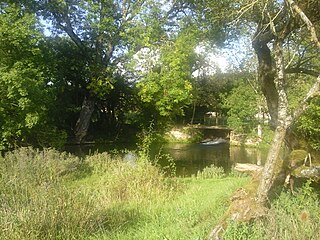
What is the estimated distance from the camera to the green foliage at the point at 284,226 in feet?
14.0

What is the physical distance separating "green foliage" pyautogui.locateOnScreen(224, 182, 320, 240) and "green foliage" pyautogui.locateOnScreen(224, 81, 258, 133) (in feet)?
74.4

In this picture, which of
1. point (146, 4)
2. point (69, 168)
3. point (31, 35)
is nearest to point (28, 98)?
point (31, 35)

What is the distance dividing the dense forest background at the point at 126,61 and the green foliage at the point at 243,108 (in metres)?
0.10

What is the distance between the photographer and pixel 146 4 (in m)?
20.9

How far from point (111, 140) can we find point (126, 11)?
14114 millimetres

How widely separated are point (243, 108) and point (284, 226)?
25836 mm

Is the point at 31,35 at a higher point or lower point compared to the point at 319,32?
higher

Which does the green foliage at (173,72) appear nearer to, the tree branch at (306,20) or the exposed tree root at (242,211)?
the tree branch at (306,20)

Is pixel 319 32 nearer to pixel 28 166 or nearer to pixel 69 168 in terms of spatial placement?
pixel 28 166

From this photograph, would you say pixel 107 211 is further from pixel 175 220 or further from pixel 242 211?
pixel 242 211

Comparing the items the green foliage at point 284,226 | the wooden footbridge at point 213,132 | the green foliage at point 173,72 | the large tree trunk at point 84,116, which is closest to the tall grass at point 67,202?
the green foliage at point 284,226

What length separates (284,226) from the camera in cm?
444

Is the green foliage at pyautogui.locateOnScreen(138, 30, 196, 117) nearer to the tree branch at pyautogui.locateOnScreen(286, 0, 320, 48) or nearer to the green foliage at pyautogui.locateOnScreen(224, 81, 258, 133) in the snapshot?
the green foliage at pyautogui.locateOnScreen(224, 81, 258, 133)

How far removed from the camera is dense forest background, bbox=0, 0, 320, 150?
25.9 ft
